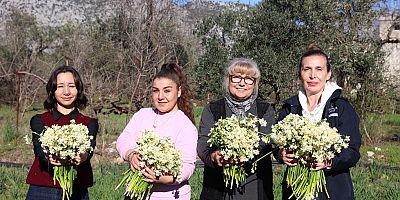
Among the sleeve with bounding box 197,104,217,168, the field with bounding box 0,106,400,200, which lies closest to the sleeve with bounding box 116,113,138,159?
the sleeve with bounding box 197,104,217,168

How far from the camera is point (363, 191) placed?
7020mm

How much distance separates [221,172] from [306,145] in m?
0.99

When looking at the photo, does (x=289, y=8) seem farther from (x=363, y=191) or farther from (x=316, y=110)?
(x=316, y=110)

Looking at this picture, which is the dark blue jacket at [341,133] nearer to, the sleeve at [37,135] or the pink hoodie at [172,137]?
the pink hoodie at [172,137]

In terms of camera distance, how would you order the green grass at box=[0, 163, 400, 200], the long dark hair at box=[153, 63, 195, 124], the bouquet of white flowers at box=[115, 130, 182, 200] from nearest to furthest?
the bouquet of white flowers at box=[115, 130, 182, 200]
the long dark hair at box=[153, 63, 195, 124]
the green grass at box=[0, 163, 400, 200]

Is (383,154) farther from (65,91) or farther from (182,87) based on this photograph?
(65,91)

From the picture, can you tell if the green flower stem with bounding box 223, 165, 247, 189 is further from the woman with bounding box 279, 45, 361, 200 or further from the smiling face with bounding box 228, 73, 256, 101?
the smiling face with bounding box 228, 73, 256, 101

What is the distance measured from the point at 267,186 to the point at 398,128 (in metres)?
15.9

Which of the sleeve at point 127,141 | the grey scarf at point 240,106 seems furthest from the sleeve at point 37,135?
the grey scarf at point 240,106

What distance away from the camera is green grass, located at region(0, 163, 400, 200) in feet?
22.7

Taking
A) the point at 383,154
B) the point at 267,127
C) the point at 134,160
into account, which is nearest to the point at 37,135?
the point at 134,160

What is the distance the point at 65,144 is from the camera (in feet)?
12.2

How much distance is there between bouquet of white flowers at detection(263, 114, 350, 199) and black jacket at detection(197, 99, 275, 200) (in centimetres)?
48

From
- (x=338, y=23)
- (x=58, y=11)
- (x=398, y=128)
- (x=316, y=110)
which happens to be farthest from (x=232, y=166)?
(x=58, y=11)
